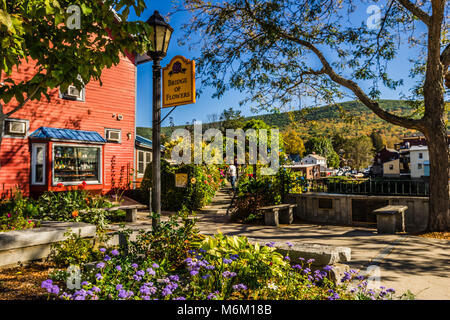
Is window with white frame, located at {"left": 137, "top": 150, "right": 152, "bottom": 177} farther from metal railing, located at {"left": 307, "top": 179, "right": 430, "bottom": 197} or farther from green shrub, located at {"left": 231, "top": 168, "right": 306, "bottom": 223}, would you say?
metal railing, located at {"left": 307, "top": 179, "right": 430, "bottom": 197}

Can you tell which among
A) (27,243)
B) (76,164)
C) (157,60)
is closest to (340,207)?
(157,60)

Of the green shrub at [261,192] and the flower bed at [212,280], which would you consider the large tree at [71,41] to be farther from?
the green shrub at [261,192]

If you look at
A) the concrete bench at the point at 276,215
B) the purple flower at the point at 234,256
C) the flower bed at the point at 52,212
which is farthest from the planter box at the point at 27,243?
the concrete bench at the point at 276,215

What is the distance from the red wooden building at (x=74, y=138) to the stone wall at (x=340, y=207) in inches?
314

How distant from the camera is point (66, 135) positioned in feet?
37.0

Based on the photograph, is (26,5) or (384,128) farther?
(384,128)

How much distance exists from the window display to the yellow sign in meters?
7.89

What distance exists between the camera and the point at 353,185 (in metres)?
11.1

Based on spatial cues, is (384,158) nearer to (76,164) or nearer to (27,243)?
(76,164)

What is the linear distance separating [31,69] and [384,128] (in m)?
143

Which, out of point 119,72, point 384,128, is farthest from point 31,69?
point 384,128

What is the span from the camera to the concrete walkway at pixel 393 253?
3.88 metres
